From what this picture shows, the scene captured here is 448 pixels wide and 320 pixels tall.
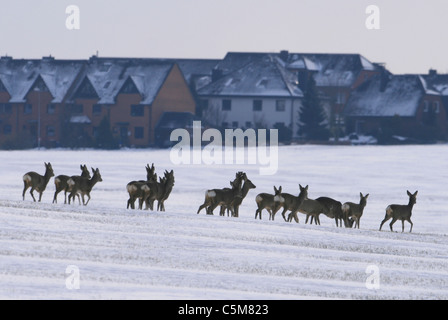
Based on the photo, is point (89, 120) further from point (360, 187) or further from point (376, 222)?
point (376, 222)

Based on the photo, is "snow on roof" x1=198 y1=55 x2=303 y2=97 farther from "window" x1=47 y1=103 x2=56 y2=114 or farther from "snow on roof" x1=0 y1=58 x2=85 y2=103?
"window" x1=47 y1=103 x2=56 y2=114

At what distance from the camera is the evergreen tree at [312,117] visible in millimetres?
112750

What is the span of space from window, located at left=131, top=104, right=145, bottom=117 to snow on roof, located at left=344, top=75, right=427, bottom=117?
2603 centimetres

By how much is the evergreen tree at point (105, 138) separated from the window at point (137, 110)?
10480 mm

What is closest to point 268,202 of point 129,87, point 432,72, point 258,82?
point 129,87

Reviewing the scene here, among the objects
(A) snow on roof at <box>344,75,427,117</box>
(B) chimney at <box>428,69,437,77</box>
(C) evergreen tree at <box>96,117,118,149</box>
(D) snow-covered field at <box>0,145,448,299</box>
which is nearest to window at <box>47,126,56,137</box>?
(C) evergreen tree at <box>96,117,118,149</box>

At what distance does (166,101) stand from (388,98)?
27931mm

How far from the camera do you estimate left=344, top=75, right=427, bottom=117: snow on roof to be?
123062 millimetres

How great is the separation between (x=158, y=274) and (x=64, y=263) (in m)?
2.07

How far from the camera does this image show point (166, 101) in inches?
4564

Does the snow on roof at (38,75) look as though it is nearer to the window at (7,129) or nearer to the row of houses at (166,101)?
the row of houses at (166,101)

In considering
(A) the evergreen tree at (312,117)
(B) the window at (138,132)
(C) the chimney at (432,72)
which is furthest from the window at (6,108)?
(C) the chimney at (432,72)

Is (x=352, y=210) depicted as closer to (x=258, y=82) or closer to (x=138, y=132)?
(x=138, y=132)

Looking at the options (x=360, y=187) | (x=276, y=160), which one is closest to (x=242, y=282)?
(x=360, y=187)
